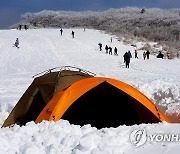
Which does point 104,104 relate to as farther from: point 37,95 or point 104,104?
point 37,95

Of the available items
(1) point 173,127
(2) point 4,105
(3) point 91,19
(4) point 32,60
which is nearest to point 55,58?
(4) point 32,60

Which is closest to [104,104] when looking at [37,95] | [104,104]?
[104,104]

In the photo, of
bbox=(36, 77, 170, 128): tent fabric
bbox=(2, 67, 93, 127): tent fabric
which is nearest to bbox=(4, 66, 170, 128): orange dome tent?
bbox=(36, 77, 170, 128): tent fabric

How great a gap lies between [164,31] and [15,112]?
78.0m

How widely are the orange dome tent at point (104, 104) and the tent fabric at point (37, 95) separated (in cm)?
26

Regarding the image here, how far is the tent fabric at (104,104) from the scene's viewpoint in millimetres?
8337

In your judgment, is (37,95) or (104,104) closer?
(104,104)

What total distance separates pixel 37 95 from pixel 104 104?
1787 mm

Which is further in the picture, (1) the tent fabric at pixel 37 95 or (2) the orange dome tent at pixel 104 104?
(1) the tent fabric at pixel 37 95

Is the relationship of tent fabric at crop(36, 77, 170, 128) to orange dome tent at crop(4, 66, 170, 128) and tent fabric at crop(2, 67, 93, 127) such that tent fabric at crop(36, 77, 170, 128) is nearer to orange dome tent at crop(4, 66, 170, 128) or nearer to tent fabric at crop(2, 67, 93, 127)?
orange dome tent at crop(4, 66, 170, 128)

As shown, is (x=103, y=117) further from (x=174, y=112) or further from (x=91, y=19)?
(x=91, y=19)

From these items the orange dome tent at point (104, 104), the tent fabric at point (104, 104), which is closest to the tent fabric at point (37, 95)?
the orange dome tent at point (104, 104)

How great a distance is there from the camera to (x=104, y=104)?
9.91 metres

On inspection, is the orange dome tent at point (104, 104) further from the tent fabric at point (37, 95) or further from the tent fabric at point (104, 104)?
the tent fabric at point (37, 95)
